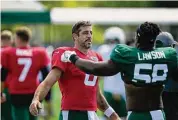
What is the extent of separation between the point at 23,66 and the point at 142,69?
15.1ft

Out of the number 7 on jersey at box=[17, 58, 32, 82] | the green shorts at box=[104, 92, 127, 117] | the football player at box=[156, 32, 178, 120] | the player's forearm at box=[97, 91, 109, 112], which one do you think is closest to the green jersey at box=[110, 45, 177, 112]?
the player's forearm at box=[97, 91, 109, 112]

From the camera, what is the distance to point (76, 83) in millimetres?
7129

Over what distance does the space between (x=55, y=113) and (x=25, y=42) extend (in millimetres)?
5925

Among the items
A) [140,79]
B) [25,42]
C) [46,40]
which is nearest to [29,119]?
[25,42]

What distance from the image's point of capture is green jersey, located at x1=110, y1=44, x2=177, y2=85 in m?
6.31

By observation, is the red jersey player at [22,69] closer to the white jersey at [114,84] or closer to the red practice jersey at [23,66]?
the red practice jersey at [23,66]

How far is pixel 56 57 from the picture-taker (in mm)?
7051

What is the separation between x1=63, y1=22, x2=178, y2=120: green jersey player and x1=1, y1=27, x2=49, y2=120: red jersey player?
4.25 metres

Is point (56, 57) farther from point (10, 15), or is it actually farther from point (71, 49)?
point (10, 15)

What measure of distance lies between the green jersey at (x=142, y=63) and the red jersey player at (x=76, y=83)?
2.67ft

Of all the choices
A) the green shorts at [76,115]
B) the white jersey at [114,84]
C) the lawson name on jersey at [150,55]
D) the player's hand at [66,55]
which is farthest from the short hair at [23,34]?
the lawson name on jersey at [150,55]

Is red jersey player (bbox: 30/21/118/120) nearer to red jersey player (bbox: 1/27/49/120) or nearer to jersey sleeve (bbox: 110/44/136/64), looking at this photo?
jersey sleeve (bbox: 110/44/136/64)

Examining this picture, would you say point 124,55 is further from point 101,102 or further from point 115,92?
point 115,92

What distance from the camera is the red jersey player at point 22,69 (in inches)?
419
